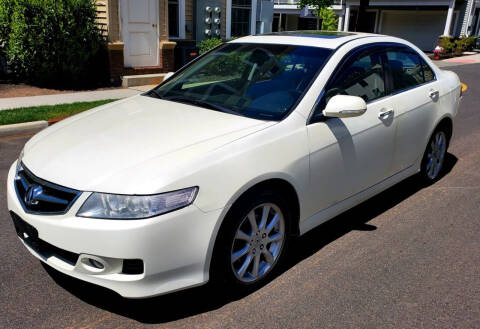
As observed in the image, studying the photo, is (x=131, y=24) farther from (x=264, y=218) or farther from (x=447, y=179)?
(x=264, y=218)

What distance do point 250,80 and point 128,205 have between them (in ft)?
5.83

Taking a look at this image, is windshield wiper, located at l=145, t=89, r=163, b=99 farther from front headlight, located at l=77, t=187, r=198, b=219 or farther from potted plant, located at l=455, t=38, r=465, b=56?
potted plant, located at l=455, t=38, r=465, b=56

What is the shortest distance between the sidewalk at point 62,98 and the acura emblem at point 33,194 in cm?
649

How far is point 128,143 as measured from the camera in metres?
3.11

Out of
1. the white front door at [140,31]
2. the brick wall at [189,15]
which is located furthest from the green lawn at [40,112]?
the brick wall at [189,15]

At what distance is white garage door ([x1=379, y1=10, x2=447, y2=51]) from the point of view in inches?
1308

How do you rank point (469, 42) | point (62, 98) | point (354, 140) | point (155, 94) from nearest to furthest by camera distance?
1. point (354, 140)
2. point (155, 94)
3. point (62, 98)
4. point (469, 42)

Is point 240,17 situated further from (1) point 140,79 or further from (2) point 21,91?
(2) point 21,91

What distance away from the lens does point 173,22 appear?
48.2 ft

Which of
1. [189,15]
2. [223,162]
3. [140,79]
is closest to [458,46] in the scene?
[189,15]

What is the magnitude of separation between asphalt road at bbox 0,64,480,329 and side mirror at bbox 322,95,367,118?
3.79 feet

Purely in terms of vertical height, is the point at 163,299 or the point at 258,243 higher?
the point at 258,243

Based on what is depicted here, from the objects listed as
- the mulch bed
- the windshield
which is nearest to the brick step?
the mulch bed

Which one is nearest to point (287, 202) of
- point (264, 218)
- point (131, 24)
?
point (264, 218)
